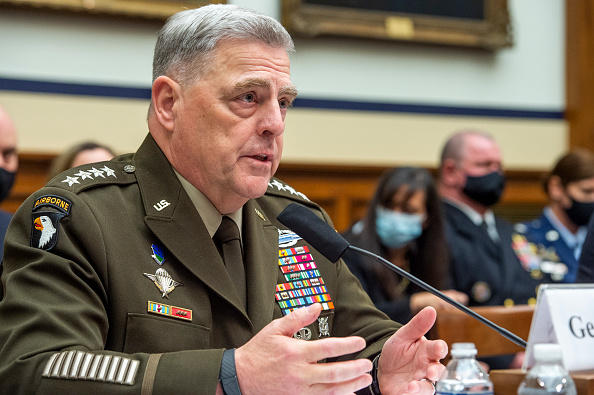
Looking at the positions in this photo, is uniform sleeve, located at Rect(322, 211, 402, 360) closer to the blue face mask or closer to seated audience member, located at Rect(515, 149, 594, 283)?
the blue face mask

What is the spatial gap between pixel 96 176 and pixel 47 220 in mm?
207

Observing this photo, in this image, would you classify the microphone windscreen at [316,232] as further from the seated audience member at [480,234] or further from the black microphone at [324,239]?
the seated audience member at [480,234]

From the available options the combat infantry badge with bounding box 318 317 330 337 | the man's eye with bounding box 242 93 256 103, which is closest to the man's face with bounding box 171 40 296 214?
the man's eye with bounding box 242 93 256 103

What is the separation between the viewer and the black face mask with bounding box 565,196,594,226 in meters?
3.90

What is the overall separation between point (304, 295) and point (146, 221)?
406mm

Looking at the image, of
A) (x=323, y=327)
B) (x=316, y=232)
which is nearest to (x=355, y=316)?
(x=323, y=327)

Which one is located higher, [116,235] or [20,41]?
[20,41]

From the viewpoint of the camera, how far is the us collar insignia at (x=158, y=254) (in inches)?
60.6

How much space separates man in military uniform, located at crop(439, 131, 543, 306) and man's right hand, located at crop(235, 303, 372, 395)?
8.12 feet

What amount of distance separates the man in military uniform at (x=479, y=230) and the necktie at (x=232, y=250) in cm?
208

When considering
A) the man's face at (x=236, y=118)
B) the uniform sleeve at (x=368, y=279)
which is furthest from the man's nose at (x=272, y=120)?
the uniform sleeve at (x=368, y=279)

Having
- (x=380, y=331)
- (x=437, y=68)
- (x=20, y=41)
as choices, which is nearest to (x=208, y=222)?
(x=380, y=331)

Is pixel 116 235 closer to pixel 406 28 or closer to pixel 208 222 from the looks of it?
pixel 208 222

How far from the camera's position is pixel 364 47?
15.0 ft
